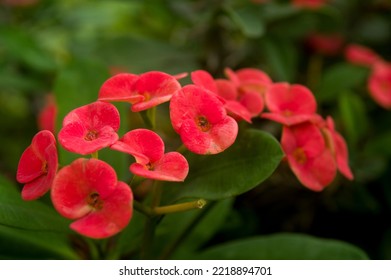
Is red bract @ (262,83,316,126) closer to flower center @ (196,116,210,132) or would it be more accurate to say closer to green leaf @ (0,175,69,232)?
flower center @ (196,116,210,132)

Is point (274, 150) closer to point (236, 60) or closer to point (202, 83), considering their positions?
point (202, 83)

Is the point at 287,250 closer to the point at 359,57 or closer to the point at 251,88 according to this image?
the point at 251,88

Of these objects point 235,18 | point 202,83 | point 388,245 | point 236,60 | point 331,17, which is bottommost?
point 388,245

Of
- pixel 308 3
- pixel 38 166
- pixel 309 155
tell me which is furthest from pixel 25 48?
pixel 309 155

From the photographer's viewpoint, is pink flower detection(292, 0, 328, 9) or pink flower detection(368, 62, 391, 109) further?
pink flower detection(292, 0, 328, 9)

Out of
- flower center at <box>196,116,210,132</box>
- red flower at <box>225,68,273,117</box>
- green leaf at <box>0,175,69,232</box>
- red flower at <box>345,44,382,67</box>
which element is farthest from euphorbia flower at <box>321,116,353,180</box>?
red flower at <box>345,44,382,67</box>

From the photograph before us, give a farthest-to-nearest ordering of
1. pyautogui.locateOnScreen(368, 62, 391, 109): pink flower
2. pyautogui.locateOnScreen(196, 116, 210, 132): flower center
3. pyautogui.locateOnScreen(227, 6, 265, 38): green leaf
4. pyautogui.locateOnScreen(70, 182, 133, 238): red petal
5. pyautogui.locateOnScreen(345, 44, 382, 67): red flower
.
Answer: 1. pyautogui.locateOnScreen(345, 44, 382, 67): red flower
2. pyautogui.locateOnScreen(368, 62, 391, 109): pink flower
3. pyautogui.locateOnScreen(227, 6, 265, 38): green leaf
4. pyautogui.locateOnScreen(196, 116, 210, 132): flower center
5. pyautogui.locateOnScreen(70, 182, 133, 238): red petal
